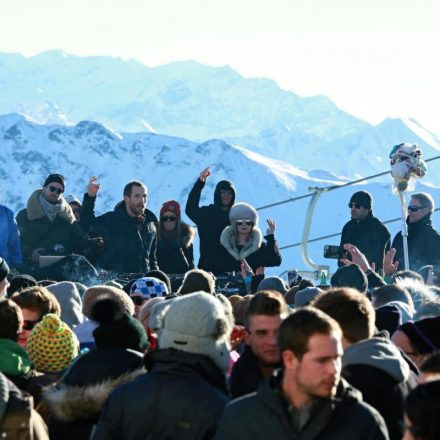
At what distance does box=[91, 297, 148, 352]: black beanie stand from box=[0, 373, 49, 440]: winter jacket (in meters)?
0.69

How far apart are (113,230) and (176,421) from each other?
25.3 feet

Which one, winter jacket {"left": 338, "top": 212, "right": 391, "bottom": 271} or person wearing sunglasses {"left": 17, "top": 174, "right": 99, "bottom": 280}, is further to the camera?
winter jacket {"left": 338, "top": 212, "right": 391, "bottom": 271}

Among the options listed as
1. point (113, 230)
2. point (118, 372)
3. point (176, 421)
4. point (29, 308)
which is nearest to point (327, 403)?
point (176, 421)

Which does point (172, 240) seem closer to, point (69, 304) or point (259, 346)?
point (69, 304)

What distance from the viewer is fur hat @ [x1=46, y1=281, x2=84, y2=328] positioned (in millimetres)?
8172

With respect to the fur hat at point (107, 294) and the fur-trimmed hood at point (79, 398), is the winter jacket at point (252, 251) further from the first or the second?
the fur-trimmed hood at point (79, 398)

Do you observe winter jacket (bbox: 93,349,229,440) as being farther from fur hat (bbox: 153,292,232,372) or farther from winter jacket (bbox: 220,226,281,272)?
winter jacket (bbox: 220,226,281,272)

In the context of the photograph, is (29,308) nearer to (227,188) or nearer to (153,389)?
(153,389)

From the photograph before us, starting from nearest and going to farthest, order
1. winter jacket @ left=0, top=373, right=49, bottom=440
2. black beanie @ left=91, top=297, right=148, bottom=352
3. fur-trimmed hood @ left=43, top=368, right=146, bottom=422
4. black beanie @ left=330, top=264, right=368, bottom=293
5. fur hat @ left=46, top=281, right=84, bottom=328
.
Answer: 1. winter jacket @ left=0, top=373, right=49, bottom=440
2. fur-trimmed hood @ left=43, top=368, right=146, bottom=422
3. black beanie @ left=91, top=297, right=148, bottom=352
4. fur hat @ left=46, top=281, right=84, bottom=328
5. black beanie @ left=330, top=264, right=368, bottom=293

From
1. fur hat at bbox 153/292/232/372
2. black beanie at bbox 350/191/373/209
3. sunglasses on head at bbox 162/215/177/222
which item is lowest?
sunglasses on head at bbox 162/215/177/222

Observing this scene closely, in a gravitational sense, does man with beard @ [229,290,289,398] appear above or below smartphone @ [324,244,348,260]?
above

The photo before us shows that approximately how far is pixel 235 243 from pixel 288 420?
28.4ft

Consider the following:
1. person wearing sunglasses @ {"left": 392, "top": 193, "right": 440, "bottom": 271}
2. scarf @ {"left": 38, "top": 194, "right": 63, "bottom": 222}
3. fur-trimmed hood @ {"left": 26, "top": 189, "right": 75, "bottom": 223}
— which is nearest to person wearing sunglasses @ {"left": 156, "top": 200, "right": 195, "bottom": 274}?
fur-trimmed hood @ {"left": 26, "top": 189, "right": 75, "bottom": 223}

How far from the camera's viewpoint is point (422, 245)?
13.1 metres
